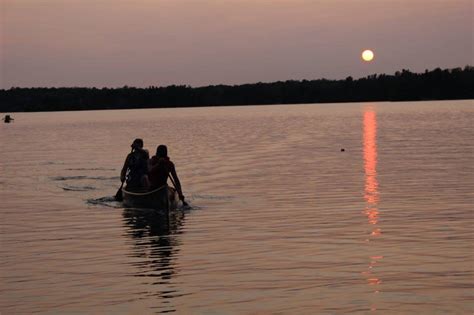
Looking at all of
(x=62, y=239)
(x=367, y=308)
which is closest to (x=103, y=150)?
(x=62, y=239)

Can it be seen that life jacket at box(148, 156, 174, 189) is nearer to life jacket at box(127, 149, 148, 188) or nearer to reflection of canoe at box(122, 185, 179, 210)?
reflection of canoe at box(122, 185, 179, 210)

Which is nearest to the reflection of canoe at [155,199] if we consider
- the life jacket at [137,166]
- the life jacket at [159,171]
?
the life jacket at [159,171]

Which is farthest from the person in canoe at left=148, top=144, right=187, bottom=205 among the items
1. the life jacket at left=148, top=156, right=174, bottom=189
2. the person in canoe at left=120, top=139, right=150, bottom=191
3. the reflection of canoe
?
the person in canoe at left=120, top=139, right=150, bottom=191

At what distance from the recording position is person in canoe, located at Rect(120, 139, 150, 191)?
30114mm

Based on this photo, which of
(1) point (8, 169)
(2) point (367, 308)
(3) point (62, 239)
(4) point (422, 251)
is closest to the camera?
(2) point (367, 308)

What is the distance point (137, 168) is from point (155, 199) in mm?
1440

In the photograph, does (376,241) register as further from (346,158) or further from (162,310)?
(346,158)

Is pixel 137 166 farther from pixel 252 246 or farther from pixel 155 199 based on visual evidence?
pixel 252 246

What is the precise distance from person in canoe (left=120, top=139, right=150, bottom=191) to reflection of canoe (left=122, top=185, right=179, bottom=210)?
325mm

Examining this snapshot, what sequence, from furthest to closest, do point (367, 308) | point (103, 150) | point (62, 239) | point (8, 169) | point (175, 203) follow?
point (103, 150) → point (8, 169) → point (175, 203) → point (62, 239) → point (367, 308)

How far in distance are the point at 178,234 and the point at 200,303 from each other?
29.1ft

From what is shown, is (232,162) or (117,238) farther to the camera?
(232,162)

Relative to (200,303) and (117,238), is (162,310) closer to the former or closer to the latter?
(200,303)

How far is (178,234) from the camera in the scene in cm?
2498
